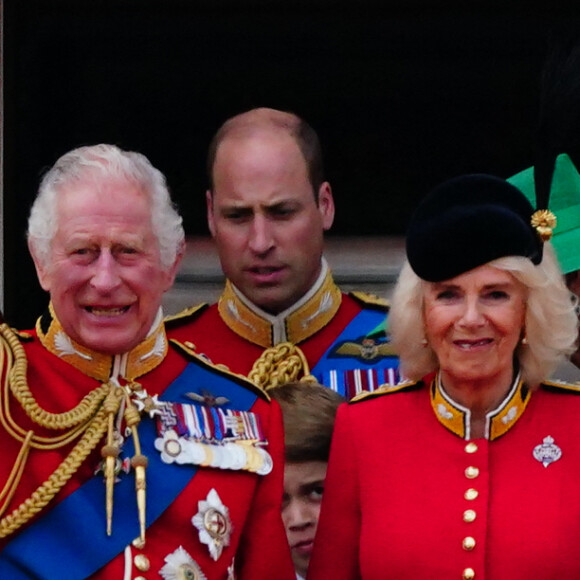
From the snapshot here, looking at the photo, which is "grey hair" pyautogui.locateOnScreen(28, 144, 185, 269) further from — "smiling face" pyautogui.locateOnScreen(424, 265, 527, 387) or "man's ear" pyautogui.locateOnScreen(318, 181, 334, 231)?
"man's ear" pyautogui.locateOnScreen(318, 181, 334, 231)

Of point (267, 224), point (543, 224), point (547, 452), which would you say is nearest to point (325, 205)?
point (267, 224)

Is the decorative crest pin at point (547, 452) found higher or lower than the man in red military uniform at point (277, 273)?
lower

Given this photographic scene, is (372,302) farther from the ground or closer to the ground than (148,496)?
farther from the ground

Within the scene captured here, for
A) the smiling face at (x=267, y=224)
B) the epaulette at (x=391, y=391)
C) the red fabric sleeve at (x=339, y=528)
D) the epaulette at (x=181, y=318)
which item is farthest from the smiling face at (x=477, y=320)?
the epaulette at (x=181, y=318)

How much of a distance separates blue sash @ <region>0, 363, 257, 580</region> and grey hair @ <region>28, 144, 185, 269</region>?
0.94ft

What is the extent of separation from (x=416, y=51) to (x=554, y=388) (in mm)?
1624

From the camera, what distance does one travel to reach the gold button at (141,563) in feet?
9.01

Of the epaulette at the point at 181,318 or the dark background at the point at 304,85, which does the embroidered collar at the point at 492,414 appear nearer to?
the epaulette at the point at 181,318

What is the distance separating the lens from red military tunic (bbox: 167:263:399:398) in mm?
3506

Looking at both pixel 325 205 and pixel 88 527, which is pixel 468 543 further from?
pixel 325 205

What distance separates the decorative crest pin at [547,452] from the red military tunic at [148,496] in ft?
1.30

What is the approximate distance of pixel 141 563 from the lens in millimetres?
2746

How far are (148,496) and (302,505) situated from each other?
473mm

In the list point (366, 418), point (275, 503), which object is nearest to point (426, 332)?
point (366, 418)
